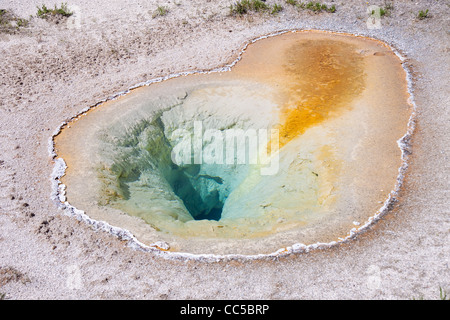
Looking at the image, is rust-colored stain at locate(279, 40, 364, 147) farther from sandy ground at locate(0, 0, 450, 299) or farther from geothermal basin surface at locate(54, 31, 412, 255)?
sandy ground at locate(0, 0, 450, 299)

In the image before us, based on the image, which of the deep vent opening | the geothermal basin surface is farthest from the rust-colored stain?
the deep vent opening

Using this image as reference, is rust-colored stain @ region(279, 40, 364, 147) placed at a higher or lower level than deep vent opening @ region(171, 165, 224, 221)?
higher

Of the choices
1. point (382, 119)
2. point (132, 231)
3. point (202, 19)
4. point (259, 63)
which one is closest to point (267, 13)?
point (202, 19)

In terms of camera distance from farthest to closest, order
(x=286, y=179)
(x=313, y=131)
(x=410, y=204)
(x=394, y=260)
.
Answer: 1. (x=313, y=131)
2. (x=286, y=179)
3. (x=410, y=204)
4. (x=394, y=260)

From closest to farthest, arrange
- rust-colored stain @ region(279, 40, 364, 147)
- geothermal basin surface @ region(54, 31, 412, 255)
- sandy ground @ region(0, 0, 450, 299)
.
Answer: sandy ground @ region(0, 0, 450, 299)
geothermal basin surface @ region(54, 31, 412, 255)
rust-colored stain @ region(279, 40, 364, 147)

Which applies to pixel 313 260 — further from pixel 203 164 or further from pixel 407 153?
pixel 203 164

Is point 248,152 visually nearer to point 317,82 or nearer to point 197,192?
point 197,192
